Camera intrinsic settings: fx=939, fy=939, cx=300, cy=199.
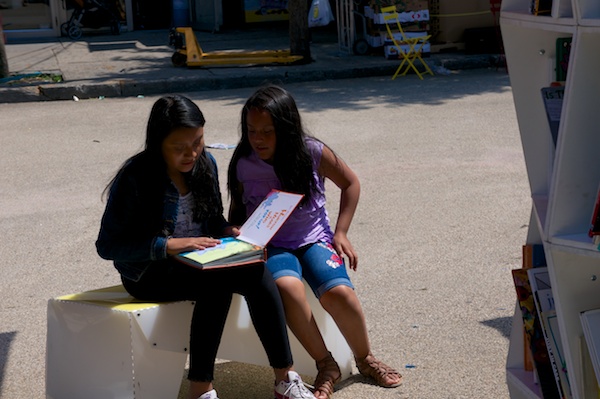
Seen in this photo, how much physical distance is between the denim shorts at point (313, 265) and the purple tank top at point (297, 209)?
5 centimetres

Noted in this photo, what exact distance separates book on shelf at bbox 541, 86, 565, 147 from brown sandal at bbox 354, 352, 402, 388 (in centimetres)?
155

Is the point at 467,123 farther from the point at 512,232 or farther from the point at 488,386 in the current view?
the point at 488,386

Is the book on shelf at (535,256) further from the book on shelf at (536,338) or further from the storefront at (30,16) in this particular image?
the storefront at (30,16)

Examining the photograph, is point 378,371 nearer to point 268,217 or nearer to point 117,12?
point 268,217

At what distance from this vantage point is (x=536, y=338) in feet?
9.53

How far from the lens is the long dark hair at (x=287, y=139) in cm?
379

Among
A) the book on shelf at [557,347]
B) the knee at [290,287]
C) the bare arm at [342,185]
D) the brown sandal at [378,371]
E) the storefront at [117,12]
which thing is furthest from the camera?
the storefront at [117,12]

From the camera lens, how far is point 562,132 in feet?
7.89

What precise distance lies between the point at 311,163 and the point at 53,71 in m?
10.1

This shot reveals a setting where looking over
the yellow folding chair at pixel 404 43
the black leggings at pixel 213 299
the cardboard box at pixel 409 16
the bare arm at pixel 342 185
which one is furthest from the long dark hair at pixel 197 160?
the cardboard box at pixel 409 16

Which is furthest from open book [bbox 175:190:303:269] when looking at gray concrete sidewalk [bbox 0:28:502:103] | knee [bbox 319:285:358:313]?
gray concrete sidewalk [bbox 0:28:502:103]

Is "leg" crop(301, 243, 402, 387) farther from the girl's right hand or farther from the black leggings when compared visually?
the girl's right hand

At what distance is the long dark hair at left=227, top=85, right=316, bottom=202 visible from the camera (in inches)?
149

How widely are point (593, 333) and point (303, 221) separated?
1639 mm
